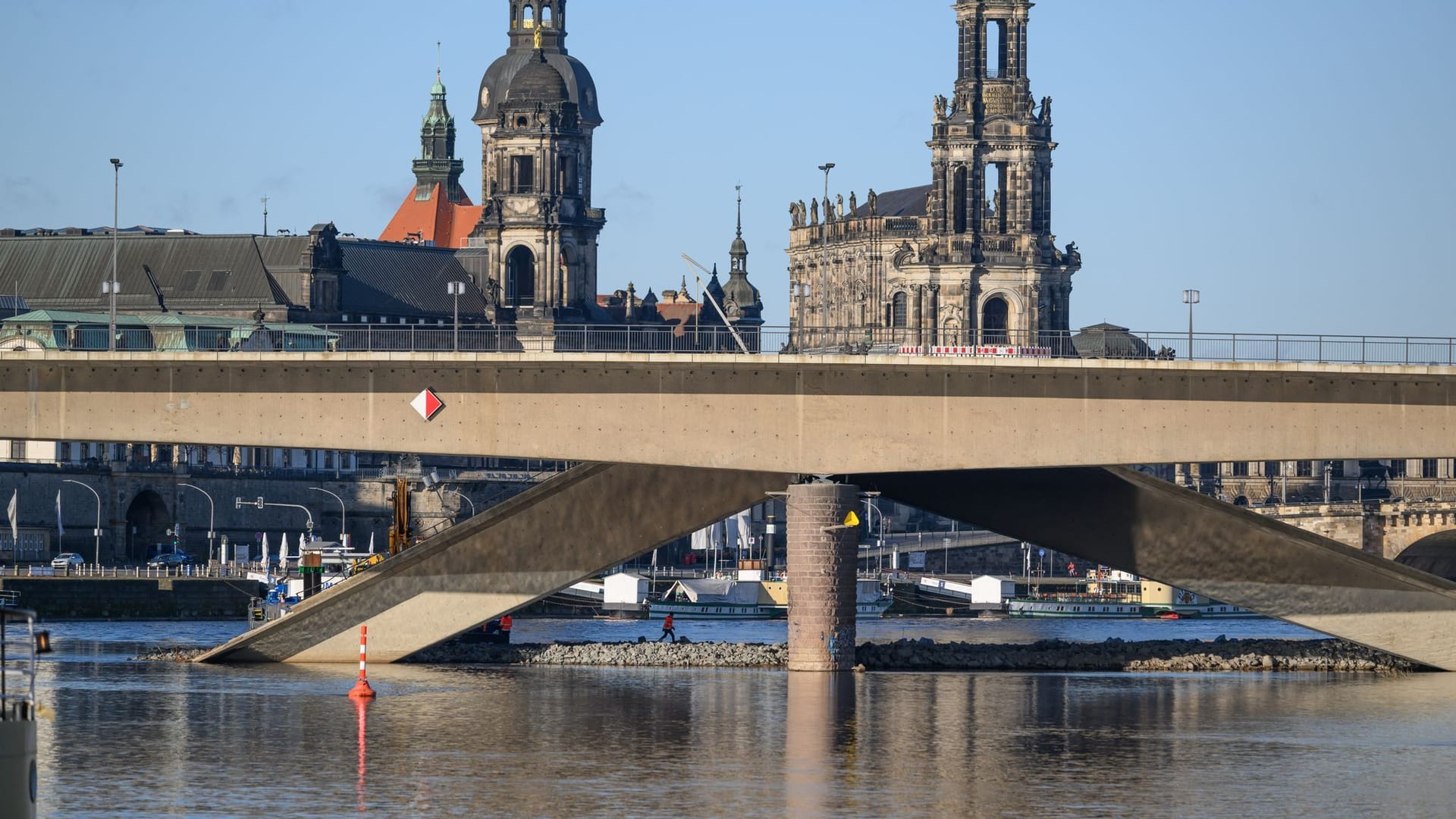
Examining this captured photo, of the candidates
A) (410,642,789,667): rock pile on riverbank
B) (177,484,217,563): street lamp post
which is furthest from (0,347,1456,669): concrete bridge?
(177,484,217,563): street lamp post

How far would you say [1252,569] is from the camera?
253 feet

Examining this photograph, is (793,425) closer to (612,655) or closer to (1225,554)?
(612,655)

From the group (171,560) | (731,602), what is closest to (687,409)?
(731,602)

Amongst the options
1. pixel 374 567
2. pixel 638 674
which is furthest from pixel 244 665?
pixel 638 674

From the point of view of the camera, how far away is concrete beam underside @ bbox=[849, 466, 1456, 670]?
3007 inches

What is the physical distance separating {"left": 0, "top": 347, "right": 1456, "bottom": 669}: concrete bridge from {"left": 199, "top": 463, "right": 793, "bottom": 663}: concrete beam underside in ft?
0.32

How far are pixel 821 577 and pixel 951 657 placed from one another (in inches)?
380

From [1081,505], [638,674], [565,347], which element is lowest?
[638,674]

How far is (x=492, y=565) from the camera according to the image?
76.3 metres

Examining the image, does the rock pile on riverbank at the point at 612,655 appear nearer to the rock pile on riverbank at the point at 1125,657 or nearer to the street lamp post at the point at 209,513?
the rock pile on riverbank at the point at 1125,657

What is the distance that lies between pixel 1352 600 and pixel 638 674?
2234cm

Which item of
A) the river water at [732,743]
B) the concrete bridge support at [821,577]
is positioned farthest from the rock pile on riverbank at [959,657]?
the concrete bridge support at [821,577]

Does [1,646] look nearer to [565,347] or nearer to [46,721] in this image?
[46,721]

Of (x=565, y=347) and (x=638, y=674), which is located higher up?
(x=565, y=347)
